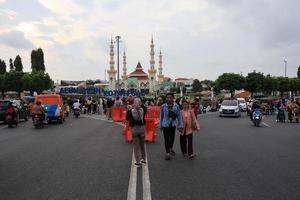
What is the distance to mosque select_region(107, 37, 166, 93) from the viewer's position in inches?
5167

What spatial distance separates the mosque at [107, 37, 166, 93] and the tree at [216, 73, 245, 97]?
1858 inches

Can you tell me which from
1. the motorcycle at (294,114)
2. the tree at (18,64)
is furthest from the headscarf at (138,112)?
the tree at (18,64)

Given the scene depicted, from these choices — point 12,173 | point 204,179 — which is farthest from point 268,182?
point 12,173

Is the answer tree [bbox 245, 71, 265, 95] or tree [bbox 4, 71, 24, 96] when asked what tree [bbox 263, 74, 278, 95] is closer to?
tree [bbox 245, 71, 265, 95]

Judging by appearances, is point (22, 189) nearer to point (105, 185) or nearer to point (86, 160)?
point (105, 185)

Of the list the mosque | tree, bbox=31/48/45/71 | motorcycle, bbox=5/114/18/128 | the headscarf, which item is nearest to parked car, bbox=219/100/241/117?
motorcycle, bbox=5/114/18/128

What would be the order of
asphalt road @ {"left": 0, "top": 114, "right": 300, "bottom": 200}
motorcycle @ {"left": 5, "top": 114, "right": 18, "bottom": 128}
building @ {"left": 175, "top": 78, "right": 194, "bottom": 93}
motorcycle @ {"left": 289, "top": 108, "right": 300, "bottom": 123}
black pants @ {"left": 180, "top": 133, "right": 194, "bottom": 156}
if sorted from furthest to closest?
building @ {"left": 175, "top": 78, "right": 194, "bottom": 93} → motorcycle @ {"left": 289, "top": 108, "right": 300, "bottom": 123} → motorcycle @ {"left": 5, "top": 114, "right": 18, "bottom": 128} → black pants @ {"left": 180, "top": 133, "right": 194, "bottom": 156} → asphalt road @ {"left": 0, "top": 114, "right": 300, "bottom": 200}

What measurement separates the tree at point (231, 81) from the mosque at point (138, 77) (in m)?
47.2

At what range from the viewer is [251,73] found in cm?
8675

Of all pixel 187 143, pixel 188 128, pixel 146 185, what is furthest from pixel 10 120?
pixel 146 185

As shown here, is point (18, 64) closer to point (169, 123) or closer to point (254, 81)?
point (254, 81)

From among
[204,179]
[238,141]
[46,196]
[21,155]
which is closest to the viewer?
[46,196]

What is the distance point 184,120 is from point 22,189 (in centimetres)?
493

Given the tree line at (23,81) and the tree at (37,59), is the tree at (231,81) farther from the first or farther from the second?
the tree at (37,59)
